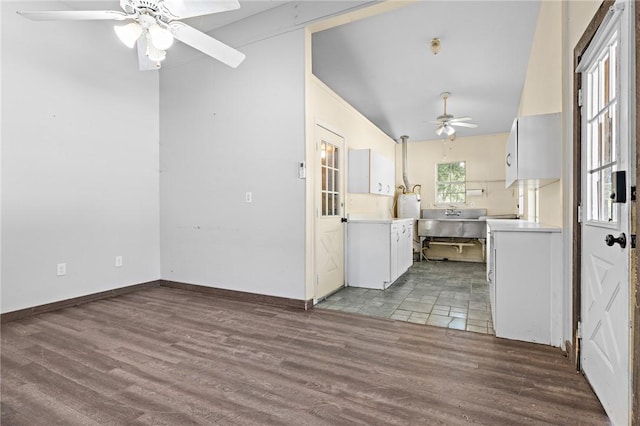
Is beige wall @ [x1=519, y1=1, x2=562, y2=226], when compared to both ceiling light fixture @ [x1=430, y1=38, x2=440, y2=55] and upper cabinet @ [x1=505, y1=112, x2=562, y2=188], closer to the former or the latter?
upper cabinet @ [x1=505, y1=112, x2=562, y2=188]

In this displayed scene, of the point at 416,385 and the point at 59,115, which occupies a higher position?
the point at 59,115

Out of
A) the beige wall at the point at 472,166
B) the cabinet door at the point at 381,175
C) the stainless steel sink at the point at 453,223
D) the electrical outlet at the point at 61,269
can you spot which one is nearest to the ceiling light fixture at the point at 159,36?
the electrical outlet at the point at 61,269

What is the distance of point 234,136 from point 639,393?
3802mm

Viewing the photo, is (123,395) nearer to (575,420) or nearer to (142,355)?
(142,355)

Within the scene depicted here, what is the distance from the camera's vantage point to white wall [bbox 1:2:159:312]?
9.86 feet

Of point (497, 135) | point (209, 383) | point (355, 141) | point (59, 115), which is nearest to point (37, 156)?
point (59, 115)

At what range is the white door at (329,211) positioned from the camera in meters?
3.62

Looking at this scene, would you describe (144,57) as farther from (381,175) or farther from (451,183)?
(451,183)

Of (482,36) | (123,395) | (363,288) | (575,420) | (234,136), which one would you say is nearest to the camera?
(575,420)

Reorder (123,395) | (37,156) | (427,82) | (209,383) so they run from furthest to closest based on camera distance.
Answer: (427,82) < (37,156) < (209,383) < (123,395)

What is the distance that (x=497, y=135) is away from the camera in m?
→ 6.95

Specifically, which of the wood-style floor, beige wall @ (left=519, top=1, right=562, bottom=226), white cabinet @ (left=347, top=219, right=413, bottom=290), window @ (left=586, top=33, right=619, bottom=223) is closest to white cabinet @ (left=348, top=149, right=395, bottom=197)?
white cabinet @ (left=347, top=219, right=413, bottom=290)

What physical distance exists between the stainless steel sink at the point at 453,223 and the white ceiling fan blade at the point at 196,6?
19.3 ft

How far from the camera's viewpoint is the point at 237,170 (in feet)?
12.3
